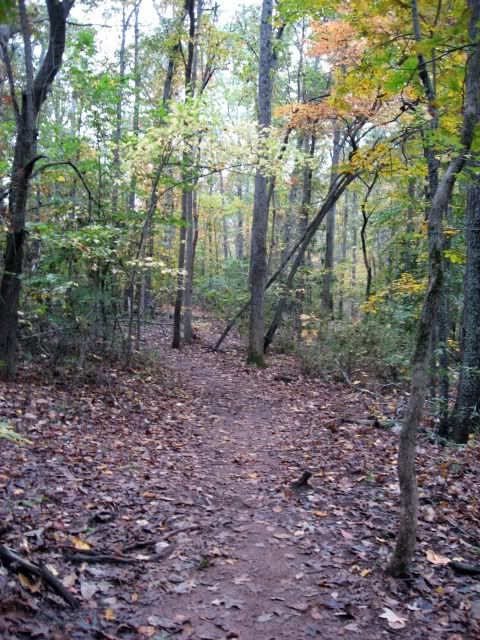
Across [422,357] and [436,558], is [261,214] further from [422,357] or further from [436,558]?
[436,558]

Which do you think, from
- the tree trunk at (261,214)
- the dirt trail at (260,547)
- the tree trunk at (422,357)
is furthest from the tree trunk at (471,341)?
the tree trunk at (261,214)

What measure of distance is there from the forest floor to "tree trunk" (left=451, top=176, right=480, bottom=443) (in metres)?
0.44

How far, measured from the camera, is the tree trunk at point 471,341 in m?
6.98

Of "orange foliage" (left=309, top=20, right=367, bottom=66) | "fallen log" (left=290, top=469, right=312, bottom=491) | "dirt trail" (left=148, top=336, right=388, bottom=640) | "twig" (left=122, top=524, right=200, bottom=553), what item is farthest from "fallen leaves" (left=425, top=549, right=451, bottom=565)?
"orange foliage" (left=309, top=20, right=367, bottom=66)

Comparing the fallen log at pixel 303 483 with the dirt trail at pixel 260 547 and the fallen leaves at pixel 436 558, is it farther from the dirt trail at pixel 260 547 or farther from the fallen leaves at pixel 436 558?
the fallen leaves at pixel 436 558

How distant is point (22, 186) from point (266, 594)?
21.4 ft

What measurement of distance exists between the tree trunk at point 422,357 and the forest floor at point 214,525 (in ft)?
1.01

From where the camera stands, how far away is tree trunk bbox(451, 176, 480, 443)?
6.98 metres

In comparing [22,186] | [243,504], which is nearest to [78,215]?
[22,186]

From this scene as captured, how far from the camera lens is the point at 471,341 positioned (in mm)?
7051

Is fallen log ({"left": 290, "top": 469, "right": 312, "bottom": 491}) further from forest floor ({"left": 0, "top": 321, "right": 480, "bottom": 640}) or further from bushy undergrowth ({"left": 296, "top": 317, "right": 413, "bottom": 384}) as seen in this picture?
bushy undergrowth ({"left": 296, "top": 317, "right": 413, "bottom": 384})

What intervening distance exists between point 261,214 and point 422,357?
10.0 m

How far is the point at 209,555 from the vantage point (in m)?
4.18

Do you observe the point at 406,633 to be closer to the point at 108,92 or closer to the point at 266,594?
the point at 266,594
